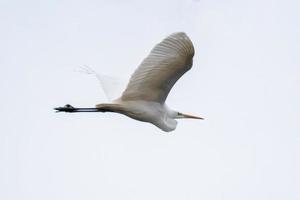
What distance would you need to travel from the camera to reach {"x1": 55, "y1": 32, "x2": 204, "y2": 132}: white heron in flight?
11.9 m

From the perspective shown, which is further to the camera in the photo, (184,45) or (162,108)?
(162,108)

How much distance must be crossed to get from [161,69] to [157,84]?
503 mm

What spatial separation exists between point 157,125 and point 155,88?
798 mm

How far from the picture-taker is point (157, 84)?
12.7 m

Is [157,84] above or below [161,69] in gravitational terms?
below

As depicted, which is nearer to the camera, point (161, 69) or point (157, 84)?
point (161, 69)

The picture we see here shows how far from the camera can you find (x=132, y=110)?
42.9ft

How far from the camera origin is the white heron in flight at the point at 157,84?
11.9 m

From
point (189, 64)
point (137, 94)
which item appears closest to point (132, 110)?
point (137, 94)

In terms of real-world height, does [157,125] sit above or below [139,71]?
below

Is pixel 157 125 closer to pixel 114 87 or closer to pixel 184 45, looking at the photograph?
pixel 114 87

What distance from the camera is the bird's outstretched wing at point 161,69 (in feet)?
38.7

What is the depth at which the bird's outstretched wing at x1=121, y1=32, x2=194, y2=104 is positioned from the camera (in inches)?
464

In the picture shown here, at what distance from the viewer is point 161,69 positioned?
40.2ft
